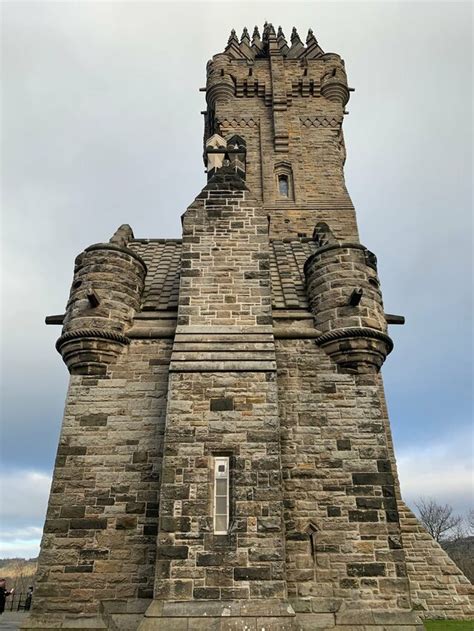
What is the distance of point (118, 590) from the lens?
709cm

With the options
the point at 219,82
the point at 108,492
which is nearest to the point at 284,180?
the point at 219,82

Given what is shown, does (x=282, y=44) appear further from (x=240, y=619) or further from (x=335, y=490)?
(x=240, y=619)

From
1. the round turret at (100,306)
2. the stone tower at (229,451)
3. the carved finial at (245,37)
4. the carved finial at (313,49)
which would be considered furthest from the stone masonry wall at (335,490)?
the carved finial at (245,37)

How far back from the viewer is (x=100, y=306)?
910 cm

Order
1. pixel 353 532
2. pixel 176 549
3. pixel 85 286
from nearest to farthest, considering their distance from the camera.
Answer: pixel 176 549 → pixel 353 532 → pixel 85 286

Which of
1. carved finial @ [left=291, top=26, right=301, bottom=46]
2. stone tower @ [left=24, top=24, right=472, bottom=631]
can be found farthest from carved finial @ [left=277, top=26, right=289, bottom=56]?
stone tower @ [left=24, top=24, right=472, bottom=631]

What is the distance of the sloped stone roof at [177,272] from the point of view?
9.88 m

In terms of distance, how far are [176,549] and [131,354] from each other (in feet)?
11.5

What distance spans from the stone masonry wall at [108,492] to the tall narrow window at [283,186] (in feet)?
39.6

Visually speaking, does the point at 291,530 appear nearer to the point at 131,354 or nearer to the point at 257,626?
the point at 257,626

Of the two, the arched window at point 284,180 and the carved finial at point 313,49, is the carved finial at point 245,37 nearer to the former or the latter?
the carved finial at point 313,49

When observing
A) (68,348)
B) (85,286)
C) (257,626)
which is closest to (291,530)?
(257,626)

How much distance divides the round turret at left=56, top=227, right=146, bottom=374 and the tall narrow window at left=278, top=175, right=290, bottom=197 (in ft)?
34.7

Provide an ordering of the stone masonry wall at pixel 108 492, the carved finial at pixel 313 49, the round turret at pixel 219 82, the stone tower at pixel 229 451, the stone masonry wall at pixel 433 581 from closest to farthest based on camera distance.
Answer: the stone tower at pixel 229 451 < the stone masonry wall at pixel 108 492 < the stone masonry wall at pixel 433 581 < the round turret at pixel 219 82 < the carved finial at pixel 313 49
